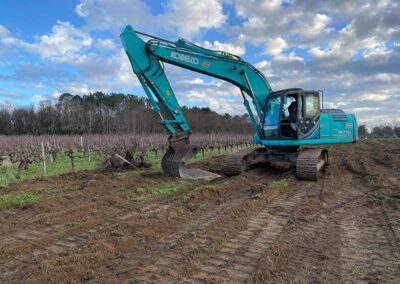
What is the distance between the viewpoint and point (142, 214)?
6.47m

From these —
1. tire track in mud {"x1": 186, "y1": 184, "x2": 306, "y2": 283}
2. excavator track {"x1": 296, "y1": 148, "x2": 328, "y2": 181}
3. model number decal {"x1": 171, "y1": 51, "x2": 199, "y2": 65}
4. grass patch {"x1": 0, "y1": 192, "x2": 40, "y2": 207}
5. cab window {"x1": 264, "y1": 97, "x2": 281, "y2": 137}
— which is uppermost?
model number decal {"x1": 171, "y1": 51, "x2": 199, "y2": 65}

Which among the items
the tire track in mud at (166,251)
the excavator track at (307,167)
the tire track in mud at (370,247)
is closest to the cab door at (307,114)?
the excavator track at (307,167)

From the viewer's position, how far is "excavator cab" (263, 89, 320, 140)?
11.4 meters

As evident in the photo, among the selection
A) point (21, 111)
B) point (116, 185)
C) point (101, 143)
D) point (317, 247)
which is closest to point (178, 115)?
point (116, 185)

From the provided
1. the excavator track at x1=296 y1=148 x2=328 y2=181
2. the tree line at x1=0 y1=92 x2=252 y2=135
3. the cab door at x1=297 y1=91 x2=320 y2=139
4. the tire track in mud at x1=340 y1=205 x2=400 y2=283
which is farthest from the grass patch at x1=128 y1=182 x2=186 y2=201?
the tree line at x1=0 y1=92 x2=252 y2=135

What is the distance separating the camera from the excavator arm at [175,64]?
413 inches

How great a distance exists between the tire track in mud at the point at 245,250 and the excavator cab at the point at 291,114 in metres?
4.80

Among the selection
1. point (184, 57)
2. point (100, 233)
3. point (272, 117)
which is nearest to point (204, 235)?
point (100, 233)

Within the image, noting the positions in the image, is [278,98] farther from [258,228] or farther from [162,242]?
[162,242]

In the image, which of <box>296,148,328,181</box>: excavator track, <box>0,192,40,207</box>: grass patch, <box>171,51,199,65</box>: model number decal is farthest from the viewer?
<box>171,51,199,65</box>: model number decal

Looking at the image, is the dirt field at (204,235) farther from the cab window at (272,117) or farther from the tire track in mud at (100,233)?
the cab window at (272,117)

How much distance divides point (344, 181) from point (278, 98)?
124 inches

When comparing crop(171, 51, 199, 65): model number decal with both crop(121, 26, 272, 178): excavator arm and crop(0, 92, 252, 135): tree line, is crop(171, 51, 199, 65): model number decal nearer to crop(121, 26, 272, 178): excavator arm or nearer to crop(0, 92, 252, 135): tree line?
crop(121, 26, 272, 178): excavator arm

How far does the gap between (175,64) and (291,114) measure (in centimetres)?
384
